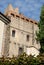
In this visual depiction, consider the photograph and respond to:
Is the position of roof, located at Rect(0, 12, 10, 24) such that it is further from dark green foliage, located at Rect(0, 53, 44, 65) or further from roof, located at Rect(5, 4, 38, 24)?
dark green foliage, located at Rect(0, 53, 44, 65)

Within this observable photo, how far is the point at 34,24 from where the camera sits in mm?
40875

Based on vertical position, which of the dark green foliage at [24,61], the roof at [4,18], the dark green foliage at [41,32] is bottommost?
the dark green foliage at [24,61]

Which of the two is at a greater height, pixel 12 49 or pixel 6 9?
pixel 6 9

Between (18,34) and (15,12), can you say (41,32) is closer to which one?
(18,34)

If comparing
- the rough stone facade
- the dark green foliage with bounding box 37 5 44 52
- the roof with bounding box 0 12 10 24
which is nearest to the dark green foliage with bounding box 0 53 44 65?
the dark green foliage with bounding box 37 5 44 52

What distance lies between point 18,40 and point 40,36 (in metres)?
11.6

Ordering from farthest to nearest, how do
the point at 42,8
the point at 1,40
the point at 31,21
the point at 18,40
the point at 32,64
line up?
1. the point at 31,21
2. the point at 18,40
3. the point at 1,40
4. the point at 42,8
5. the point at 32,64

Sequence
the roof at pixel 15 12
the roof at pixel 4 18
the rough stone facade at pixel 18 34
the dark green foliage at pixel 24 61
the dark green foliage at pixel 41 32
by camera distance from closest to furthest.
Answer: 1. the dark green foliage at pixel 24 61
2. the dark green foliage at pixel 41 32
3. the roof at pixel 4 18
4. the rough stone facade at pixel 18 34
5. the roof at pixel 15 12

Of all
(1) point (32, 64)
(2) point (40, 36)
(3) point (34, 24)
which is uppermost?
(3) point (34, 24)

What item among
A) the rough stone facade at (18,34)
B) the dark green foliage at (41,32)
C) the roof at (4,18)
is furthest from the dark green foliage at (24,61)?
the roof at (4,18)

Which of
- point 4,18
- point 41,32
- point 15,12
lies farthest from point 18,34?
point 41,32

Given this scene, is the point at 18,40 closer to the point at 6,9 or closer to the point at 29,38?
the point at 29,38

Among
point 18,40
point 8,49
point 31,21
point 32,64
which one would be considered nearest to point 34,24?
point 31,21

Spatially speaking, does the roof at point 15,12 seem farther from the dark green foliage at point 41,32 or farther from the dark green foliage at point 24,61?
the dark green foliage at point 24,61
